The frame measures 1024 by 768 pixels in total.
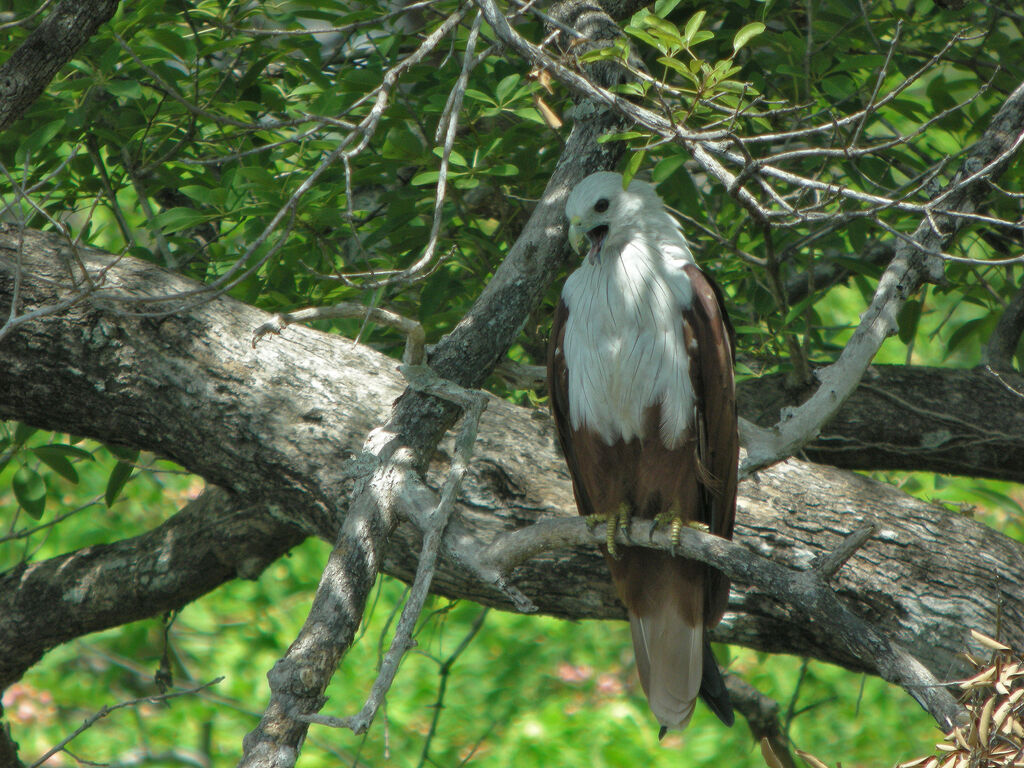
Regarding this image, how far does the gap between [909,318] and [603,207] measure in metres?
1.31

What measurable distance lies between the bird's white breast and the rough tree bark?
1.03 feet

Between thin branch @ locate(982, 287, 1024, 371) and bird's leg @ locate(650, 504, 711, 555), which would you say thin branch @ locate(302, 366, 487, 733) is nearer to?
bird's leg @ locate(650, 504, 711, 555)

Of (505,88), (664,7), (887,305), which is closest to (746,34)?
(664,7)

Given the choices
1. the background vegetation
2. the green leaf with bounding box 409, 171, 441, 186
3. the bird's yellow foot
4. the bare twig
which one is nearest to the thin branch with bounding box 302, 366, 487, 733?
the bare twig

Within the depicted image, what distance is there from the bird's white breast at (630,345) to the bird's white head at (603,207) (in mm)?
93

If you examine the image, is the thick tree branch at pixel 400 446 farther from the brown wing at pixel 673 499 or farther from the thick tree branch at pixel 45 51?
the thick tree branch at pixel 45 51

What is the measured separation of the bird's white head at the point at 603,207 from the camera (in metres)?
2.75

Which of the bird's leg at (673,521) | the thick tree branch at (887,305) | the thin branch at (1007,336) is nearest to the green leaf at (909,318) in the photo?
the thin branch at (1007,336)

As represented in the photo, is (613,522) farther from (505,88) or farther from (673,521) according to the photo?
(505,88)

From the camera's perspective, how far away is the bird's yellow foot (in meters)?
2.61

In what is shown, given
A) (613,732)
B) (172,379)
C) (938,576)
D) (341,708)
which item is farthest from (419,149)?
(341,708)

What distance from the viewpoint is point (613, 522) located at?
106 inches

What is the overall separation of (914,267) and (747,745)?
294 centimetres

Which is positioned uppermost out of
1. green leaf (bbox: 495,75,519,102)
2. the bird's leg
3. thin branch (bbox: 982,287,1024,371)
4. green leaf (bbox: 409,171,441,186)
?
green leaf (bbox: 495,75,519,102)
